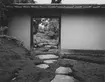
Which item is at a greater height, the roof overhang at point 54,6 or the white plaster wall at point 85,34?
the roof overhang at point 54,6

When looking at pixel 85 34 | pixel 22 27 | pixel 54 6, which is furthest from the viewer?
pixel 22 27

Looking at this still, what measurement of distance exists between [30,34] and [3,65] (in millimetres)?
4823

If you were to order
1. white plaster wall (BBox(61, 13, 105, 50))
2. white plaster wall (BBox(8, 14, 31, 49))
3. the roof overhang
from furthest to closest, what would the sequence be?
white plaster wall (BBox(8, 14, 31, 49))
white plaster wall (BBox(61, 13, 105, 50))
the roof overhang

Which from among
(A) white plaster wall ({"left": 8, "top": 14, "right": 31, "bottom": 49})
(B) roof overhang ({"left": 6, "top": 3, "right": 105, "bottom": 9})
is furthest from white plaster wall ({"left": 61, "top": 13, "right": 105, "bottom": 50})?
(A) white plaster wall ({"left": 8, "top": 14, "right": 31, "bottom": 49})

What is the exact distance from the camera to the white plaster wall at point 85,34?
8391mm

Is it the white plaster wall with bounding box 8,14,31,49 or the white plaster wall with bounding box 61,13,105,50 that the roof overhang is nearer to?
the white plaster wall with bounding box 61,13,105,50

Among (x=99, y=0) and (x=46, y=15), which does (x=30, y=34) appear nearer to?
(x=46, y=15)

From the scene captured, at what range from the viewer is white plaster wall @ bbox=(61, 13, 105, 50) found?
839cm

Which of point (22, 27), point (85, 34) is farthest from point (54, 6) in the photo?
point (85, 34)

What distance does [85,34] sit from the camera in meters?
8.42

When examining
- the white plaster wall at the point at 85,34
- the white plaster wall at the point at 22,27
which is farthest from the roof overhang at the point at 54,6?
the white plaster wall at the point at 22,27

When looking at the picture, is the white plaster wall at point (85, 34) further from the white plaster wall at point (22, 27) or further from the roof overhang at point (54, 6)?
the white plaster wall at point (22, 27)

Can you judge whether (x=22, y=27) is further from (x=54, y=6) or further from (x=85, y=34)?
(x=85, y=34)

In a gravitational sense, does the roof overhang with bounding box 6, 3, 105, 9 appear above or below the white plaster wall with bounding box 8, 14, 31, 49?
above
